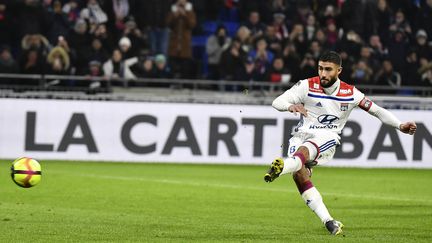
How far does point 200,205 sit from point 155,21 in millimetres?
11764

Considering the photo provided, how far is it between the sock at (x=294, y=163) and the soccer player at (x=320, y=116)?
80mm

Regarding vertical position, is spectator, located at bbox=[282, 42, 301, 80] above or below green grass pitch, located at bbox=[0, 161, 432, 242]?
above

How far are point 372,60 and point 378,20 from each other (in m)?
1.73

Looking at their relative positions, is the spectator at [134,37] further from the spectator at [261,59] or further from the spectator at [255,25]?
the spectator at [255,25]

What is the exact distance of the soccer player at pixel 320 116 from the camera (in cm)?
1128

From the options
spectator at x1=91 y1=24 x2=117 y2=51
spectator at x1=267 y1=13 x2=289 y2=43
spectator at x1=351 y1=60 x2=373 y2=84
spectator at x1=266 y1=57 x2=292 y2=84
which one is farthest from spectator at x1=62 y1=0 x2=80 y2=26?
spectator at x1=351 y1=60 x2=373 y2=84

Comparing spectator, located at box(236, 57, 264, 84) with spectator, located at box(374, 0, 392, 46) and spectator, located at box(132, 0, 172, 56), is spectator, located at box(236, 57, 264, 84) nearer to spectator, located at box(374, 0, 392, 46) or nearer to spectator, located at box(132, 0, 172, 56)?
spectator, located at box(132, 0, 172, 56)

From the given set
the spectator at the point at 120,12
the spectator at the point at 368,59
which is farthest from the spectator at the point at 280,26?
the spectator at the point at 120,12

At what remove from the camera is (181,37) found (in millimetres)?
24984

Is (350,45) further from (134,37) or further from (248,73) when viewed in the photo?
(134,37)

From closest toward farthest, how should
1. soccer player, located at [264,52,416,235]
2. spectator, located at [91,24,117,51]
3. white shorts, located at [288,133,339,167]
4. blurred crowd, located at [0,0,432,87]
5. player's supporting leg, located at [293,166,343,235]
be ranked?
player's supporting leg, located at [293,166,343,235] → soccer player, located at [264,52,416,235] → white shorts, located at [288,133,339,167] → blurred crowd, located at [0,0,432,87] → spectator, located at [91,24,117,51]

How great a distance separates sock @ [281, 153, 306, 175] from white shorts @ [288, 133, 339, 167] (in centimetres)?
30

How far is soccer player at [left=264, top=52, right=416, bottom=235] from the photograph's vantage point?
37.0 feet

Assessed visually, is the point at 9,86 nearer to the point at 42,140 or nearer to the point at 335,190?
the point at 42,140
